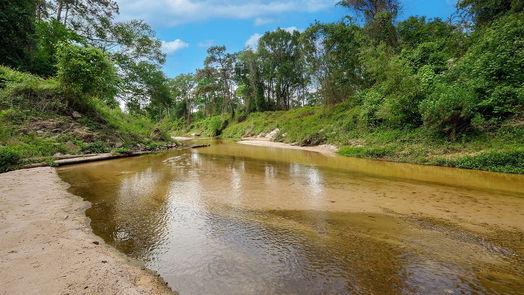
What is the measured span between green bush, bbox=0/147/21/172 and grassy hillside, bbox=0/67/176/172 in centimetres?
69

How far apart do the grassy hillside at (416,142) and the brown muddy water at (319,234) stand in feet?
7.23

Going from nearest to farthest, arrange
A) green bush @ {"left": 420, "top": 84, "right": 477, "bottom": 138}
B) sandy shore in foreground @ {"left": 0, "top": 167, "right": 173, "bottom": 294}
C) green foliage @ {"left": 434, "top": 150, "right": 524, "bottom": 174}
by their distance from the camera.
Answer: sandy shore in foreground @ {"left": 0, "top": 167, "right": 173, "bottom": 294} < green foliage @ {"left": 434, "top": 150, "right": 524, "bottom": 174} < green bush @ {"left": 420, "top": 84, "right": 477, "bottom": 138}

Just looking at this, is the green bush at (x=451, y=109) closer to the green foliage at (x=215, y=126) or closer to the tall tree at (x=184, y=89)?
the green foliage at (x=215, y=126)

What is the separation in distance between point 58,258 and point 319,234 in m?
3.03

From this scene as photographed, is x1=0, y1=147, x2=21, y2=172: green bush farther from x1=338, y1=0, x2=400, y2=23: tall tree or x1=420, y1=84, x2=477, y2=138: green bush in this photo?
x1=338, y1=0, x2=400, y2=23: tall tree

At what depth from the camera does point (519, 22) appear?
33.9ft

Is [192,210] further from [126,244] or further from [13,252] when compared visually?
[13,252]

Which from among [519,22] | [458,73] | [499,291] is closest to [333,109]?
[458,73]

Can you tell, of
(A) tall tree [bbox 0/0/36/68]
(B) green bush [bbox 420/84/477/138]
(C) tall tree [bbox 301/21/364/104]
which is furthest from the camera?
(C) tall tree [bbox 301/21/364/104]

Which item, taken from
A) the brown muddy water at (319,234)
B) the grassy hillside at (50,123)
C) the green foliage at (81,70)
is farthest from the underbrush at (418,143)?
the green foliage at (81,70)

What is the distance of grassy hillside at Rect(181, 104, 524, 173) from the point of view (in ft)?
26.5

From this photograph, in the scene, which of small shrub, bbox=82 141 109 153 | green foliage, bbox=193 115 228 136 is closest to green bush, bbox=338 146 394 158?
small shrub, bbox=82 141 109 153

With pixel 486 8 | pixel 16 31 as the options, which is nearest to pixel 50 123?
pixel 16 31

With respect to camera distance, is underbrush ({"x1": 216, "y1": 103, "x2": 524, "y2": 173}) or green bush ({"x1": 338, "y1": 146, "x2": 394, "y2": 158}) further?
green bush ({"x1": 338, "y1": 146, "x2": 394, "y2": 158})
